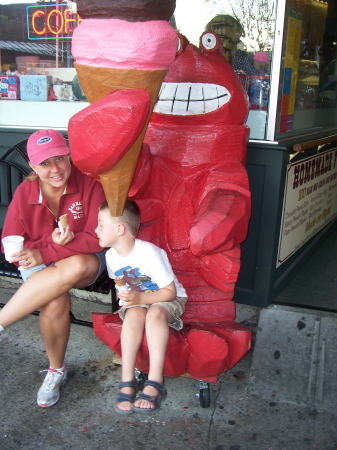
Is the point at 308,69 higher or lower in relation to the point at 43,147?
higher

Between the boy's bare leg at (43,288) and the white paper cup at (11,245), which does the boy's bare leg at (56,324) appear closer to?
the boy's bare leg at (43,288)

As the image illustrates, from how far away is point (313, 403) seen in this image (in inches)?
97.6

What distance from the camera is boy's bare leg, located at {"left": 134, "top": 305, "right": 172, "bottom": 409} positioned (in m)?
2.13

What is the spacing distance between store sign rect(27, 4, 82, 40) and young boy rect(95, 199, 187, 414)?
83.8 inches

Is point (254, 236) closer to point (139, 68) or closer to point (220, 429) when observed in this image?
point (220, 429)

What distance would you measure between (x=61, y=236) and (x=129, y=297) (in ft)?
1.55

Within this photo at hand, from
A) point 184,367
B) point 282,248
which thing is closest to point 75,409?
point 184,367

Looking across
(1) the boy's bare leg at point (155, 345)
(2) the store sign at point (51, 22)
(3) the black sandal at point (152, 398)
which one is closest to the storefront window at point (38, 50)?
(2) the store sign at point (51, 22)

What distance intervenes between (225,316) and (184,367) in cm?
33

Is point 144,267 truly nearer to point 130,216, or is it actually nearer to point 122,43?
point 130,216

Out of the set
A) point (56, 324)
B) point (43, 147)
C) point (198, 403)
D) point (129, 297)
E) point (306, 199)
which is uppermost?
point (43, 147)

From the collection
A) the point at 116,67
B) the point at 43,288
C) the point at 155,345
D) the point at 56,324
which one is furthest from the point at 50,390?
the point at 116,67

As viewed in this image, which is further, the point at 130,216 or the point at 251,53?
the point at 251,53

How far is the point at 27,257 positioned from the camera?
2.26 m
